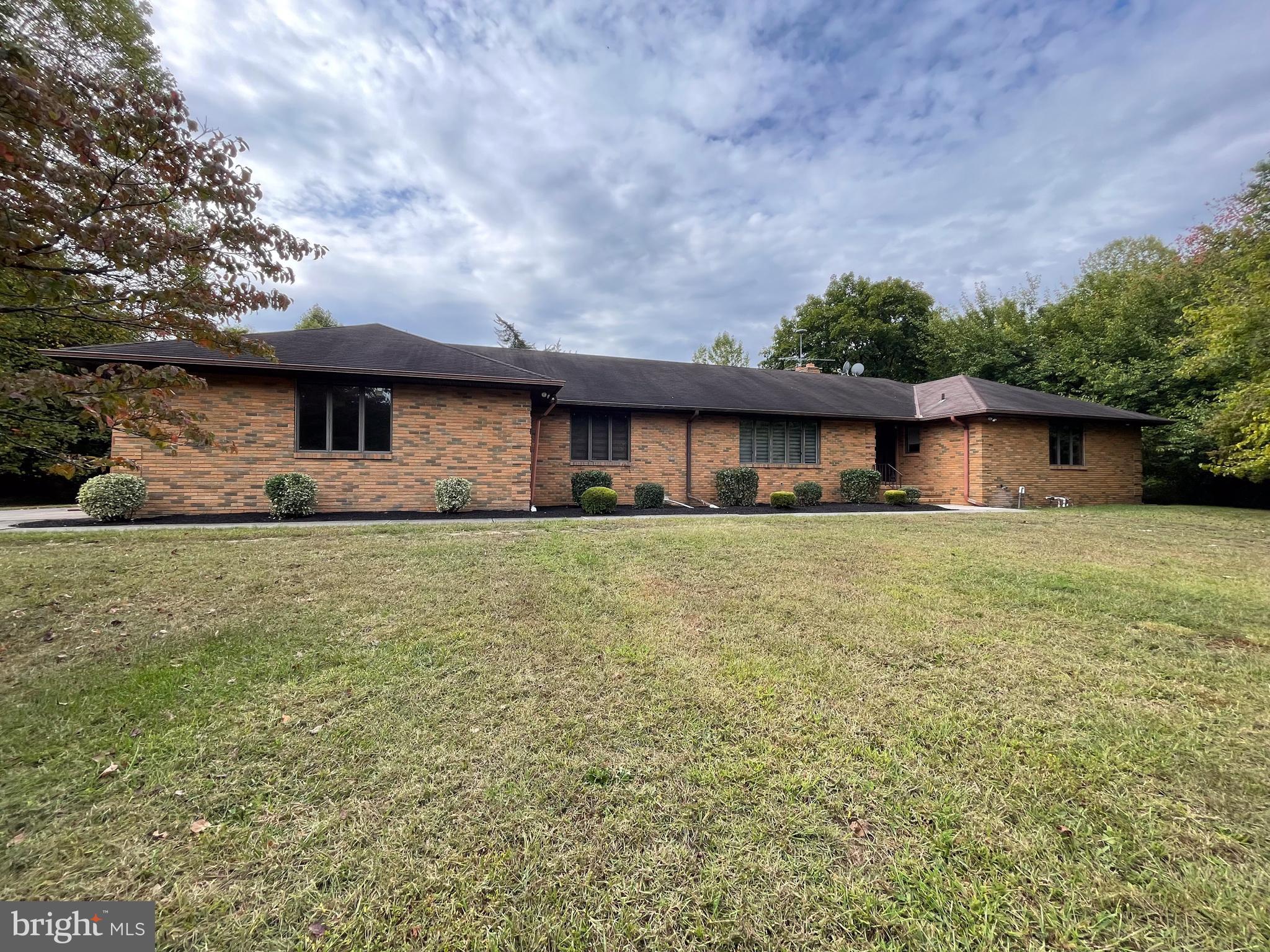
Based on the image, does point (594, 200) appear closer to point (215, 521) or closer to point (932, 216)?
point (932, 216)

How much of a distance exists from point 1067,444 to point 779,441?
9737mm

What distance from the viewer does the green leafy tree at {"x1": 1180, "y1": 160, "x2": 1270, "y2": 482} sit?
10.9m

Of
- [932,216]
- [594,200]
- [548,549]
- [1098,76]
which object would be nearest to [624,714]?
[548,549]

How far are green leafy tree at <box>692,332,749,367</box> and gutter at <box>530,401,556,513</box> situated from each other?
33186mm

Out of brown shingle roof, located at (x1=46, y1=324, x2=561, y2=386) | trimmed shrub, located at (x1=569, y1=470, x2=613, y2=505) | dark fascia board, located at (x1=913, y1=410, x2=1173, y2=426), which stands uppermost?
brown shingle roof, located at (x1=46, y1=324, x2=561, y2=386)

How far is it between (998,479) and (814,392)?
20.8ft

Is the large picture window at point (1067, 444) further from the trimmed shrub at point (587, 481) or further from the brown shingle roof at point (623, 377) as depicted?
A: the trimmed shrub at point (587, 481)

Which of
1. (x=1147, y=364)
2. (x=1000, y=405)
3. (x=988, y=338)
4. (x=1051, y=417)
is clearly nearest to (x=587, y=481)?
(x=1000, y=405)

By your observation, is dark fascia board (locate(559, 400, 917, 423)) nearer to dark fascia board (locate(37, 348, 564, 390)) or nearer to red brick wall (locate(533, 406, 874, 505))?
red brick wall (locate(533, 406, 874, 505))

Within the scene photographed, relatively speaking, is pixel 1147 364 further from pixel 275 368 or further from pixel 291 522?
pixel 275 368

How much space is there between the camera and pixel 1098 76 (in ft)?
28.9

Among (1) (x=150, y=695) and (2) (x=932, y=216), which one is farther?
(2) (x=932, y=216)

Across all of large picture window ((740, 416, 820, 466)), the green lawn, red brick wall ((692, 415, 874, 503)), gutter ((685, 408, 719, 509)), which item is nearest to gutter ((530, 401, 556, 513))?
gutter ((685, 408, 719, 509))

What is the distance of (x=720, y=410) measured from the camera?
14.2m
